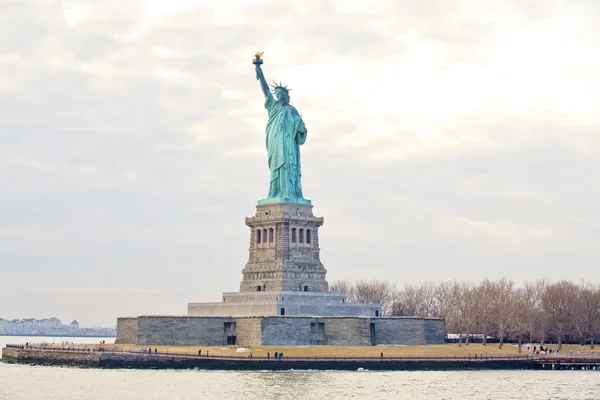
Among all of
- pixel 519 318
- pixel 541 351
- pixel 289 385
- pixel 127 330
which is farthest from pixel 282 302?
pixel 519 318

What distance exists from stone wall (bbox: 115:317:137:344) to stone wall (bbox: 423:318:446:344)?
26877 mm

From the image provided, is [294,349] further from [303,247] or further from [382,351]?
[303,247]

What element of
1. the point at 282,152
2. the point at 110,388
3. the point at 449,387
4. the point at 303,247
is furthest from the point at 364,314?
the point at 110,388

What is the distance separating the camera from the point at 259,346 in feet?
313

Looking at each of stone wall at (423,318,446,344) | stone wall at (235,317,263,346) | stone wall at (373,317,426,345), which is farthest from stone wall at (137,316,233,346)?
stone wall at (423,318,446,344)

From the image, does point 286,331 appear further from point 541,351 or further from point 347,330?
point 541,351

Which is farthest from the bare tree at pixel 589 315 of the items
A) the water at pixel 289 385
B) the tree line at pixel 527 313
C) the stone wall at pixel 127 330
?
the stone wall at pixel 127 330

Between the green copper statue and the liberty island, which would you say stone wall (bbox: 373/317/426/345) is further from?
the green copper statue

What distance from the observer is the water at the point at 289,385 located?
232ft

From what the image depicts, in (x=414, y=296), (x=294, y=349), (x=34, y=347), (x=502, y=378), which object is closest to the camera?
(x=502, y=378)

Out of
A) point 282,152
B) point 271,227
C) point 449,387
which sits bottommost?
point 449,387

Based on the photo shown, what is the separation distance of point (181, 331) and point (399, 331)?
19.7m

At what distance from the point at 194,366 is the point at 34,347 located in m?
20.7

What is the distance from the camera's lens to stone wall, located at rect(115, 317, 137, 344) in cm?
10188
